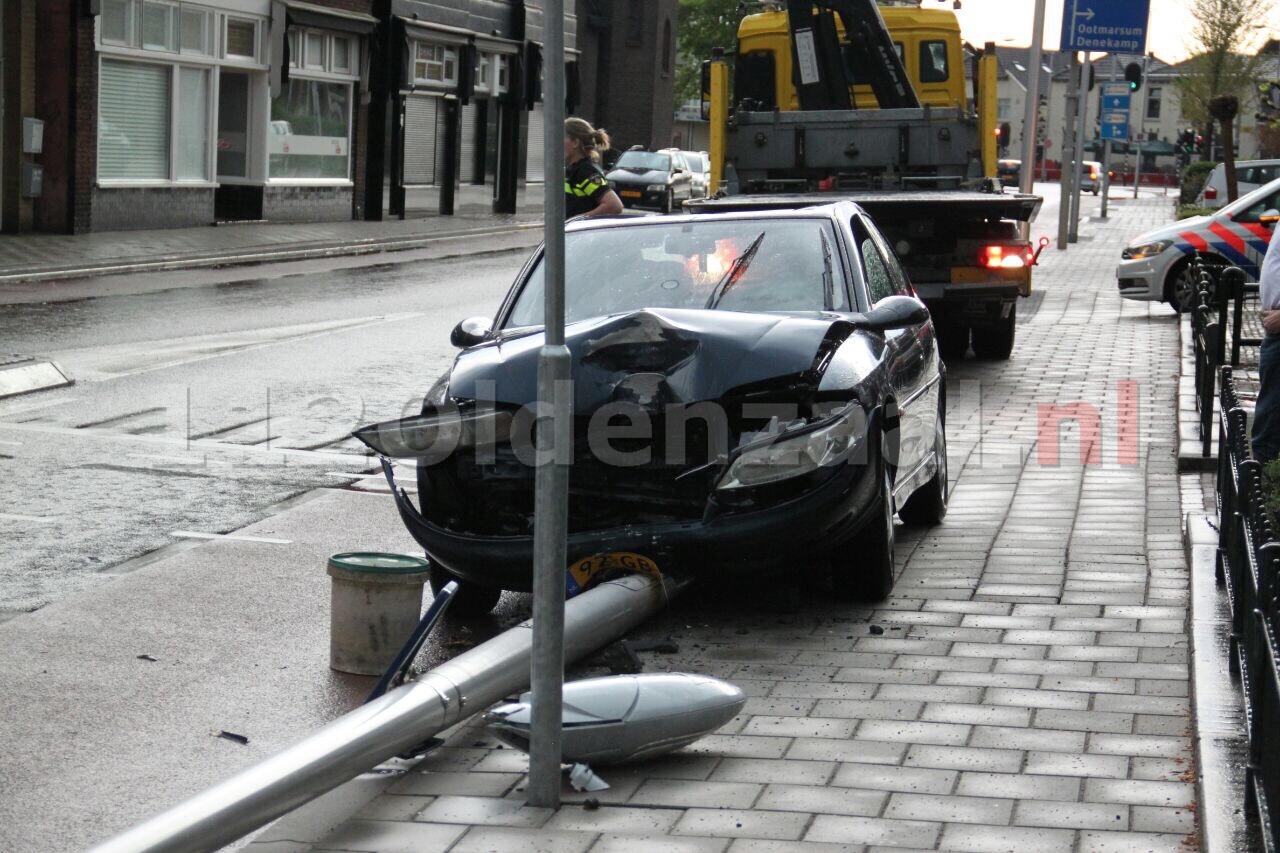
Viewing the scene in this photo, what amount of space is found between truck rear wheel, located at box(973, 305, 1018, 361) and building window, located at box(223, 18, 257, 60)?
60.3ft

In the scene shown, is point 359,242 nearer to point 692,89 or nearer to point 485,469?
point 485,469

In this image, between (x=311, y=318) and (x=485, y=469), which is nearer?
(x=485, y=469)

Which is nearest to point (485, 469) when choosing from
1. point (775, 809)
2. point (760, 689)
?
point (760, 689)

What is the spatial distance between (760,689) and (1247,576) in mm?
1577

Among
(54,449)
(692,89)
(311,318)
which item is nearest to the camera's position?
(54,449)

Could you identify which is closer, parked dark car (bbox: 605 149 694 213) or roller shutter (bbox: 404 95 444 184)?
roller shutter (bbox: 404 95 444 184)

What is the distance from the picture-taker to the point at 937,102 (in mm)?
20172

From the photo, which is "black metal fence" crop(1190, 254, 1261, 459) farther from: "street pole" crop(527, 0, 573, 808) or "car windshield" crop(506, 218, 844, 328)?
"street pole" crop(527, 0, 573, 808)

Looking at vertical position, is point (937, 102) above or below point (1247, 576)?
above

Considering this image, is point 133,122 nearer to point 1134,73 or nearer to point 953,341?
point 953,341

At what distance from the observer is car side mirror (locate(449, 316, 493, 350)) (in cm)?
759

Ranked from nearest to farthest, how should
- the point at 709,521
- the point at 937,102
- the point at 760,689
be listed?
1. the point at 760,689
2. the point at 709,521
3. the point at 937,102

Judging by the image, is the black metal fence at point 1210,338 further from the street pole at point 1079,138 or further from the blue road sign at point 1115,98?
the blue road sign at point 1115,98

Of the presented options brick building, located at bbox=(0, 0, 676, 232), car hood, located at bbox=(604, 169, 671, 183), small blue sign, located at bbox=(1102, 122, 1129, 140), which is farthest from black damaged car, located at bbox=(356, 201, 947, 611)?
car hood, located at bbox=(604, 169, 671, 183)
